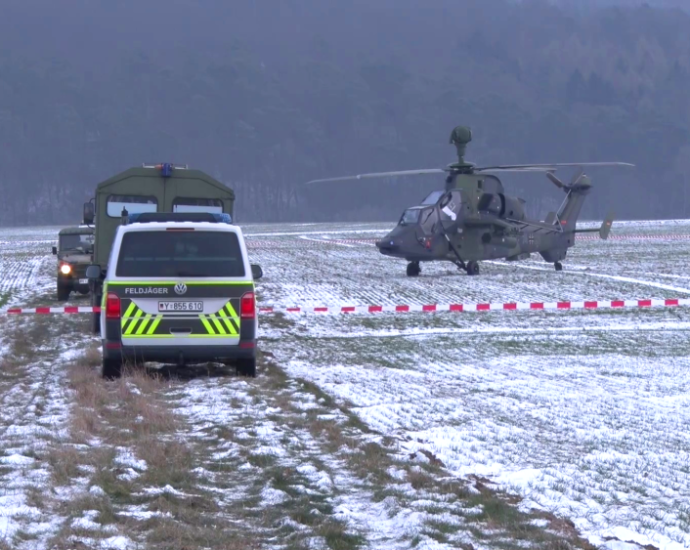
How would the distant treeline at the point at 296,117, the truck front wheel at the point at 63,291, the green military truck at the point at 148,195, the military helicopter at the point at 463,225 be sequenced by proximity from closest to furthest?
the green military truck at the point at 148,195, the truck front wheel at the point at 63,291, the military helicopter at the point at 463,225, the distant treeline at the point at 296,117

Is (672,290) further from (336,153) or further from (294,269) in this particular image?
(336,153)

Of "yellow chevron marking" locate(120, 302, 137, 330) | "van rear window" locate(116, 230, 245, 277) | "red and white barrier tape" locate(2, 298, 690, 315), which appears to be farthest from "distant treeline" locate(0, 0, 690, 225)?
"yellow chevron marking" locate(120, 302, 137, 330)

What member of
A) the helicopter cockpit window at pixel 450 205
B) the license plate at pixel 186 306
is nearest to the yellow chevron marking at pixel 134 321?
the license plate at pixel 186 306

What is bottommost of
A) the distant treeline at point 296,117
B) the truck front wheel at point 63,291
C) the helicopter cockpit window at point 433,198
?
the truck front wheel at point 63,291

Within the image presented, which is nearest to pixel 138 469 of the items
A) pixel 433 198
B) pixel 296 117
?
pixel 433 198

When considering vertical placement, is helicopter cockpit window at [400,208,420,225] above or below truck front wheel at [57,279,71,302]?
above

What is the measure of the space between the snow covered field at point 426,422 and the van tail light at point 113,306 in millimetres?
881

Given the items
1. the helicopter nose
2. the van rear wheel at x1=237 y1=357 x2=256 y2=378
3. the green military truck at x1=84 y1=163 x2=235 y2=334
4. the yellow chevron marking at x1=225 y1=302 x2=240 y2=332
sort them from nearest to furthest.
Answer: the yellow chevron marking at x1=225 y1=302 x2=240 y2=332 < the van rear wheel at x1=237 y1=357 x2=256 y2=378 < the green military truck at x1=84 y1=163 x2=235 y2=334 < the helicopter nose

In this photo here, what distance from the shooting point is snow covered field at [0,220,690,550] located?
6.14 metres

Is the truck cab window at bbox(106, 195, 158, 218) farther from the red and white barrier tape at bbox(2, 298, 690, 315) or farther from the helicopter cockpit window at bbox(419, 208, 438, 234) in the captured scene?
the helicopter cockpit window at bbox(419, 208, 438, 234)

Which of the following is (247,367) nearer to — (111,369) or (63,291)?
(111,369)

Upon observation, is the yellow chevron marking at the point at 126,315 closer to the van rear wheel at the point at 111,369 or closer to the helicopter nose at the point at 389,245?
the van rear wheel at the point at 111,369

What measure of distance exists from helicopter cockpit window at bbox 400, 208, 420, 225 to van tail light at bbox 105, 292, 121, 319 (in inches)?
607

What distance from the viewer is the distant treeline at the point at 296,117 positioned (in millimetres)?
118062
